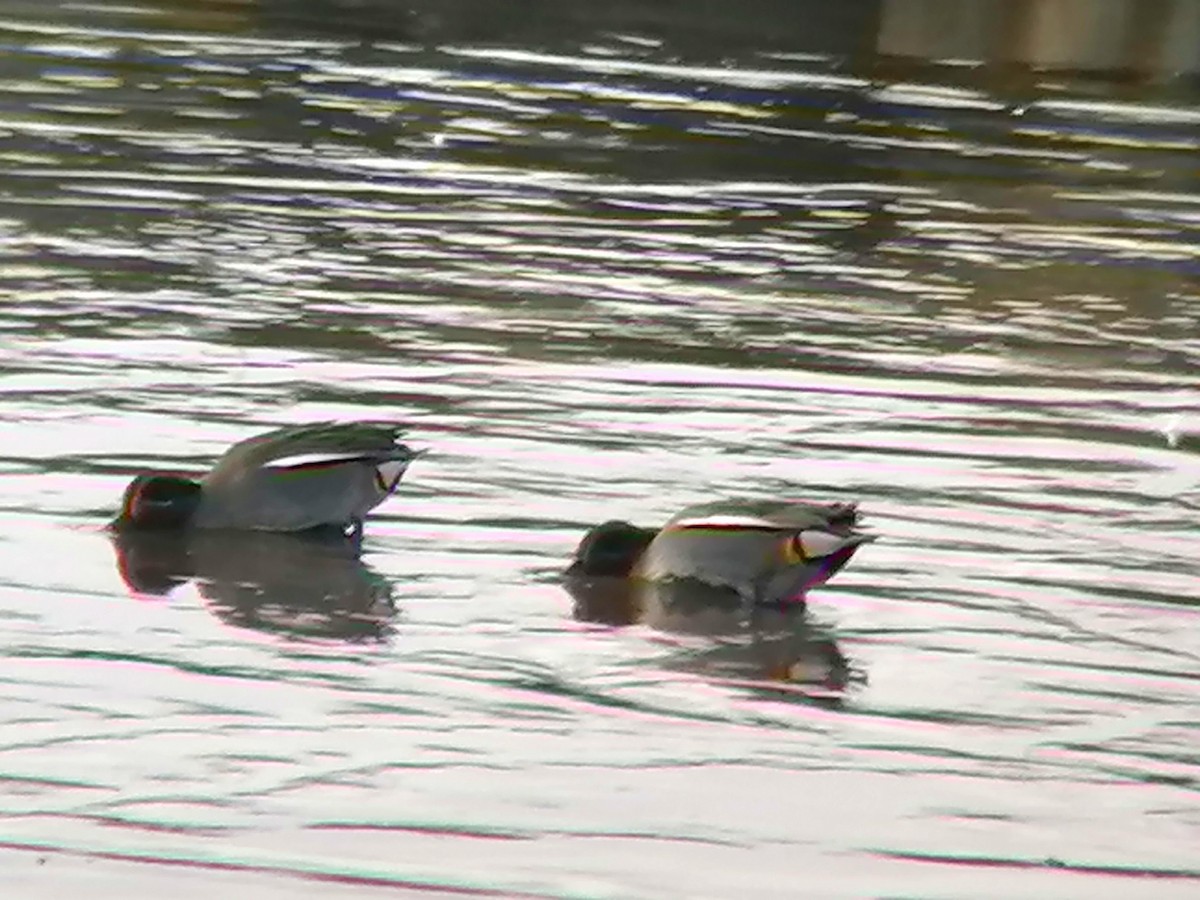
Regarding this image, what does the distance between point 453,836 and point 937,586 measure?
274 cm

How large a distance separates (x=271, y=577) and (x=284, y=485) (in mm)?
310

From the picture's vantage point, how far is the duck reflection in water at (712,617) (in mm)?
8148

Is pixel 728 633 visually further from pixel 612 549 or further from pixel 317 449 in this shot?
pixel 317 449

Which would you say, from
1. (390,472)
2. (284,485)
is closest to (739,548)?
(390,472)

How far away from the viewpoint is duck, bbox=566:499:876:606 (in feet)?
27.6

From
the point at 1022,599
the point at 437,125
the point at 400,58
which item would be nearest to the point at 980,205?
the point at 437,125

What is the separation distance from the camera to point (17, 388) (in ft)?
37.2

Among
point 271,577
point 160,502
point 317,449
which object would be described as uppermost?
point 317,449

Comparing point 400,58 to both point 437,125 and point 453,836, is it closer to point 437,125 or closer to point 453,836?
point 437,125

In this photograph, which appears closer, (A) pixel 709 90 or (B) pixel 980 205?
(B) pixel 980 205

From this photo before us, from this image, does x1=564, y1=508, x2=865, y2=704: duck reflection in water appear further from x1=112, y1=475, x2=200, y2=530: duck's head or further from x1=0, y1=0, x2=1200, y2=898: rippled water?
x1=112, y1=475, x2=200, y2=530: duck's head

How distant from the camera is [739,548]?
8.59m

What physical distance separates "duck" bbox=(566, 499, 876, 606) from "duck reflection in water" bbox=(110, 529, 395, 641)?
24.5 inches

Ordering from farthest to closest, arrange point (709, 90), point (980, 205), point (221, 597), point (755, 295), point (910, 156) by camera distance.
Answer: point (709, 90), point (910, 156), point (980, 205), point (755, 295), point (221, 597)
